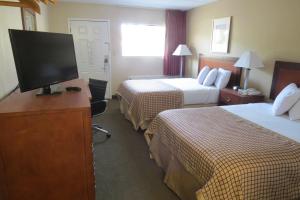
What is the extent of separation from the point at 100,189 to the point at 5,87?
1.30m

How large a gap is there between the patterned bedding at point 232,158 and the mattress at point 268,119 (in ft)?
0.51

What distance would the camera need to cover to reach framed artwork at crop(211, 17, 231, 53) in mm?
4105

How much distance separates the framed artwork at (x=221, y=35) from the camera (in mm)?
4105

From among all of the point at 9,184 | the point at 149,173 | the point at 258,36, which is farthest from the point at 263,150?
the point at 258,36

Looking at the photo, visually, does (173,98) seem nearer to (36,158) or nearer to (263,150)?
(263,150)

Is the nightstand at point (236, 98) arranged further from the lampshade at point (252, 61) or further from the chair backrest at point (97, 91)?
the chair backrest at point (97, 91)

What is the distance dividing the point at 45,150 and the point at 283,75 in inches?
124

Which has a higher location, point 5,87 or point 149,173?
point 5,87

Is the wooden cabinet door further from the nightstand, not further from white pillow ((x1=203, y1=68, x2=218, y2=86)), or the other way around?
white pillow ((x1=203, y1=68, x2=218, y2=86))

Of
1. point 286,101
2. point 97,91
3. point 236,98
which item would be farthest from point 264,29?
point 97,91

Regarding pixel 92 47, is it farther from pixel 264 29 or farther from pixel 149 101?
pixel 264 29

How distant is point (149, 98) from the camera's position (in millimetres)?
3361

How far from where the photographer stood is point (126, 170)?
2.43 metres

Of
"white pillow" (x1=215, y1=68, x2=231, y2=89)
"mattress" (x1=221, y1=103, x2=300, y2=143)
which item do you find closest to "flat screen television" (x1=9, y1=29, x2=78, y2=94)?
"mattress" (x1=221, y1=103, x2=300, y2=143)
